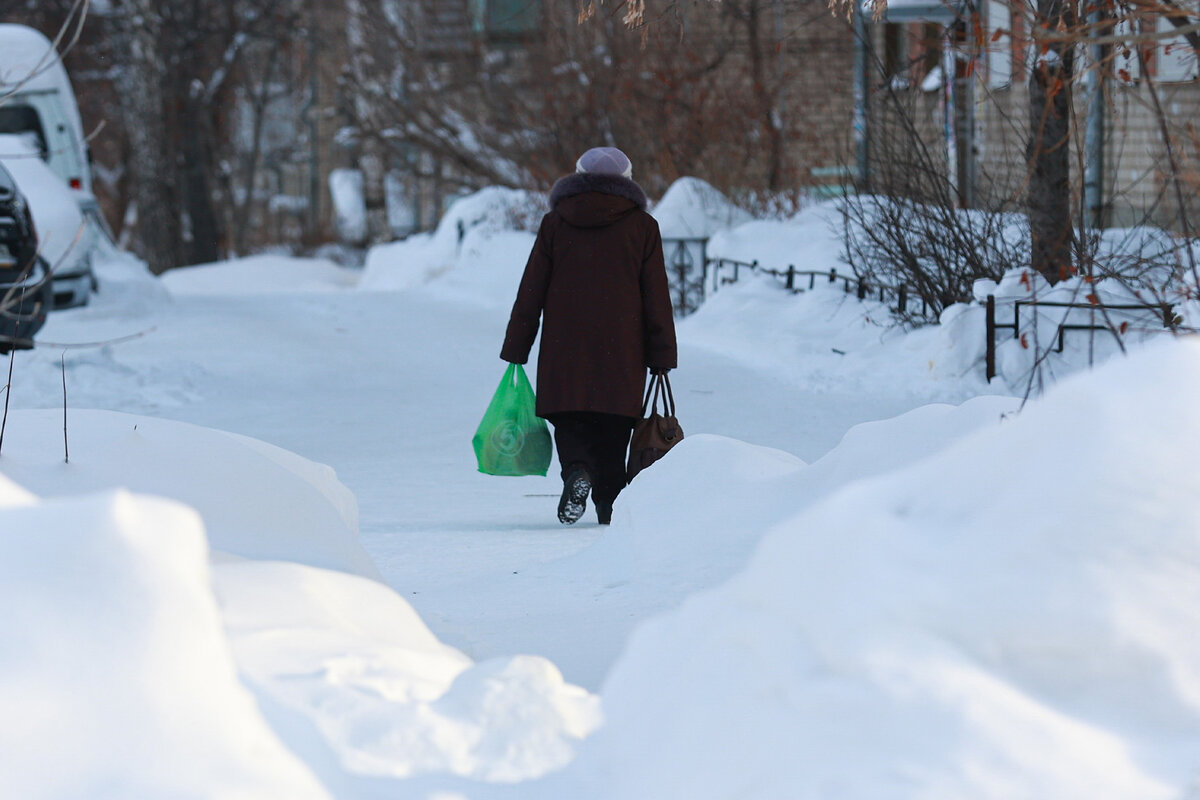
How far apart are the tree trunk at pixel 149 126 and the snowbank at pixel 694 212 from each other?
811cm

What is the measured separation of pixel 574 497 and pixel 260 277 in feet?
67.8

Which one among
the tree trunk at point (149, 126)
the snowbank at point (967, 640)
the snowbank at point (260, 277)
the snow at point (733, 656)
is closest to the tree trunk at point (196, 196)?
the snowbank at point (260, 277)

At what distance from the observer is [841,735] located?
2.12 m

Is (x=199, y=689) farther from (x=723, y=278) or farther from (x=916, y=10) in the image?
(x=916, y=10)

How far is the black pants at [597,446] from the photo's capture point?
18.9 ft

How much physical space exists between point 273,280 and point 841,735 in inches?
949

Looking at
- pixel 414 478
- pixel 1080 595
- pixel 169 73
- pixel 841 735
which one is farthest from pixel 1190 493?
pixel 169 73

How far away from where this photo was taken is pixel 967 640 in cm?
223

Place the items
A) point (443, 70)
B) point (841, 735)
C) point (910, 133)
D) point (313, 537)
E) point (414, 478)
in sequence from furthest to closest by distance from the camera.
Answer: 1. point (443, 70)
2. point (910, 133)
3. point (414, 478)
4. point (313, 537)
5. point (841, 735)

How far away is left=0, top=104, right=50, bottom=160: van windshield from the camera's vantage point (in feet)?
48.5

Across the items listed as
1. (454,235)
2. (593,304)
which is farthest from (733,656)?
(454,235)

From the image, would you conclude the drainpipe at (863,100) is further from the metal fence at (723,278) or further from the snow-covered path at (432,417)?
the snow-covered path at (432,417)

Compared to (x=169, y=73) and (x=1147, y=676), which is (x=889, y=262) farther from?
(x=169, y=73)

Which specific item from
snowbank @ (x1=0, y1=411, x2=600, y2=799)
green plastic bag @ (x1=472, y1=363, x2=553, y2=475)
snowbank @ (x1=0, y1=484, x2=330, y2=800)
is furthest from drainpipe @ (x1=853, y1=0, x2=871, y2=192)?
snowbank @ (x1=0, y1=484, x2=330, y2=800)
